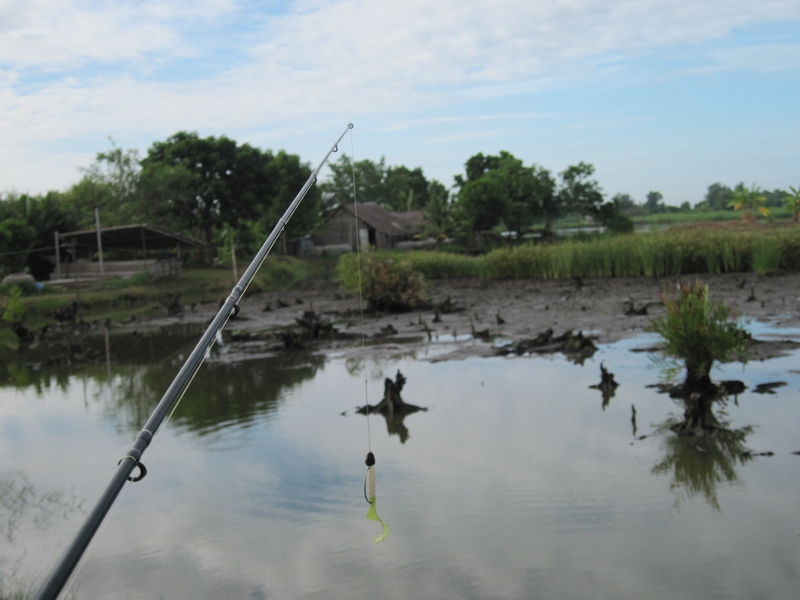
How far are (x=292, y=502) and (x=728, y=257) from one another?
75.5ft

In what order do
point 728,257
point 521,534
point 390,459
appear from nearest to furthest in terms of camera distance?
point 521,534, point 390,459, point 728,257

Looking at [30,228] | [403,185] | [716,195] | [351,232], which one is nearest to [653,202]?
[716,195]

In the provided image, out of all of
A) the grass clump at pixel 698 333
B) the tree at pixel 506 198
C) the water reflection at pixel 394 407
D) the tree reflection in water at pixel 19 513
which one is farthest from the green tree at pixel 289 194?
the tree reflection in water at pixel 19 513

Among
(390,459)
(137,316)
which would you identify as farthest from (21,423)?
(137,316)

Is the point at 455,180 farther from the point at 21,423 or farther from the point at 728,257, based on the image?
the point at 21,423

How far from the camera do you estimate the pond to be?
19.2 ft

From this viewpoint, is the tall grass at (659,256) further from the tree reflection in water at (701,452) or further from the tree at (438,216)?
the tree at (438,216)

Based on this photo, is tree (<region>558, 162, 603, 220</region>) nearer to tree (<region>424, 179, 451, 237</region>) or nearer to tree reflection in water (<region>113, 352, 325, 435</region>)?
tree (<region>424, 179, 451, 237</region>)

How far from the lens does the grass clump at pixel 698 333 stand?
9766 millimetres

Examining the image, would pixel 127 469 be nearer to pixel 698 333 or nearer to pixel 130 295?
pixel 698 333

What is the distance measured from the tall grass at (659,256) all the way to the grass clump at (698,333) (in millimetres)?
15913

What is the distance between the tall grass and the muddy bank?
3.53 feet

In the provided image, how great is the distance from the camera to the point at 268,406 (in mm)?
11461

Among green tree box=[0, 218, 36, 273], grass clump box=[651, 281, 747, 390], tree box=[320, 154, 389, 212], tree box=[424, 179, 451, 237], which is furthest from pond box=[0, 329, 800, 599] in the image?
tree box=[320, 154, 389, 212]
